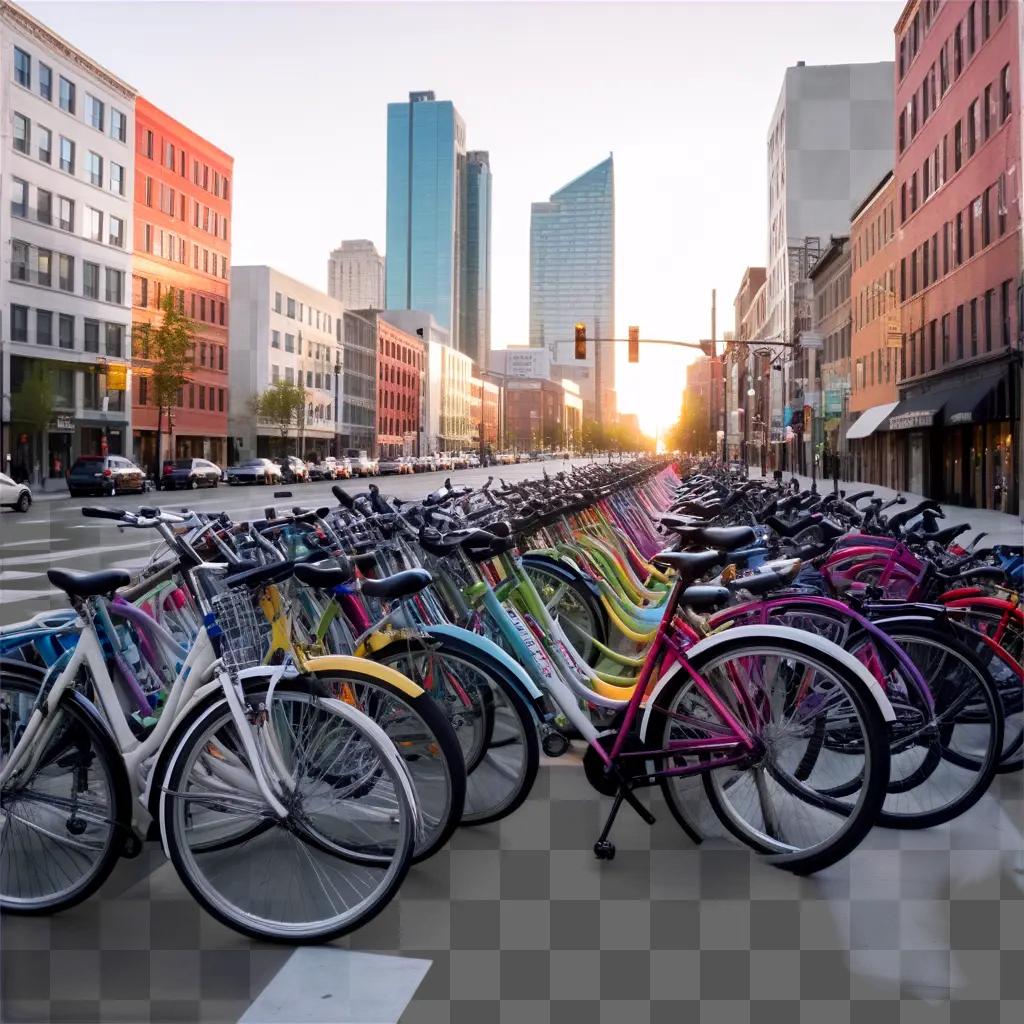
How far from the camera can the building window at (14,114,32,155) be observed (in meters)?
48.0

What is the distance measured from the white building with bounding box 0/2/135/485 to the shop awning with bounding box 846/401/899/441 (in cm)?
2993

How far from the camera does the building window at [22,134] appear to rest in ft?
157

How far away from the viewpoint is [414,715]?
13.7ft

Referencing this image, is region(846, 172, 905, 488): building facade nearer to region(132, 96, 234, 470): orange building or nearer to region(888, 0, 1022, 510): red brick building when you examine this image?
region(888, 0, 1022, 510): red brick building

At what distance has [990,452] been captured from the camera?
35.1 meters

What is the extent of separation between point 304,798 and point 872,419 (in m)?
49.1

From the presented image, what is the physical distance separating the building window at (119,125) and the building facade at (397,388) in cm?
6082

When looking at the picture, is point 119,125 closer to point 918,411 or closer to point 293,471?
point 293,471

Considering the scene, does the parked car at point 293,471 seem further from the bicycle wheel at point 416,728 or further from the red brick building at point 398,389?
the bicycle wheel at point 416,728

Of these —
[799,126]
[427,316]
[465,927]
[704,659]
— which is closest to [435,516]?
[704,659]

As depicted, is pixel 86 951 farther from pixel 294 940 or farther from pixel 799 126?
pixel 799 126

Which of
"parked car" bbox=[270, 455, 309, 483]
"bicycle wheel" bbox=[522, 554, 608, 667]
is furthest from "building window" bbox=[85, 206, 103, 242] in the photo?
"bicycle wheel" bbox=[522, 554, 608, 667]

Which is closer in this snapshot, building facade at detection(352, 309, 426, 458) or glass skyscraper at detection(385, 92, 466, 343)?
glass skyscraper at detection(385, 92, 466, 343)

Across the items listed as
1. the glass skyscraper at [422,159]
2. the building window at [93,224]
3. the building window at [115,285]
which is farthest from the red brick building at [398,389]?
the building window at [93,224]
